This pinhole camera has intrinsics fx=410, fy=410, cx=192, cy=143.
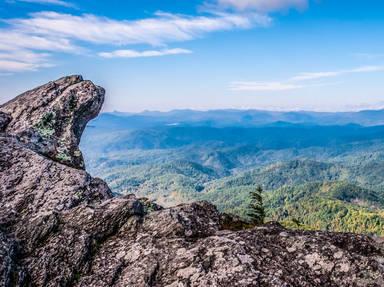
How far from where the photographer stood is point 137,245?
1357cm

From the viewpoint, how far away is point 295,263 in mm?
12383

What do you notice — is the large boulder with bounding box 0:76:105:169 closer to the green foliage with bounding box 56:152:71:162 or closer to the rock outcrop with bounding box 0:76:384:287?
the green foliage with bounding box 56:152:71:162

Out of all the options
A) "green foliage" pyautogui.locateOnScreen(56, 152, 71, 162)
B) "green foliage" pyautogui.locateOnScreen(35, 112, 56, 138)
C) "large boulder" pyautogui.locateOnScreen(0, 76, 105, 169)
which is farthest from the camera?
"green foliage" pyautogui.locateOnScreen(35, 112, 56, 138)

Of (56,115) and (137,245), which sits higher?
(56,115)

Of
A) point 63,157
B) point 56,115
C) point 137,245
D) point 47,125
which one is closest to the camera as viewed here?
point 137,245

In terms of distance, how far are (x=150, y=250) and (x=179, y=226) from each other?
154 centimetres

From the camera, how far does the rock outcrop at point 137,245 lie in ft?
39.1

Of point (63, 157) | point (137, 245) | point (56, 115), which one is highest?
point (56, 115)

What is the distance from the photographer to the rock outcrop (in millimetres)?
11930

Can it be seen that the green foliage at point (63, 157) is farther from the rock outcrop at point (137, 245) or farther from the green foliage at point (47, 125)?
the rock outcrop at point (137, 245)

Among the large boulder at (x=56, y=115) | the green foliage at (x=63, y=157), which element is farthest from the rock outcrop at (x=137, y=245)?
the large boulder at (x=56, y=115)

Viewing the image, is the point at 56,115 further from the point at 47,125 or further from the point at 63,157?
the point at 63,157

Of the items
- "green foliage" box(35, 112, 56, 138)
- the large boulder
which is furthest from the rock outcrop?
"green foliage" box(35, 112, 56, 138)

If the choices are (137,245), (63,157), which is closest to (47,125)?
(63,157)
